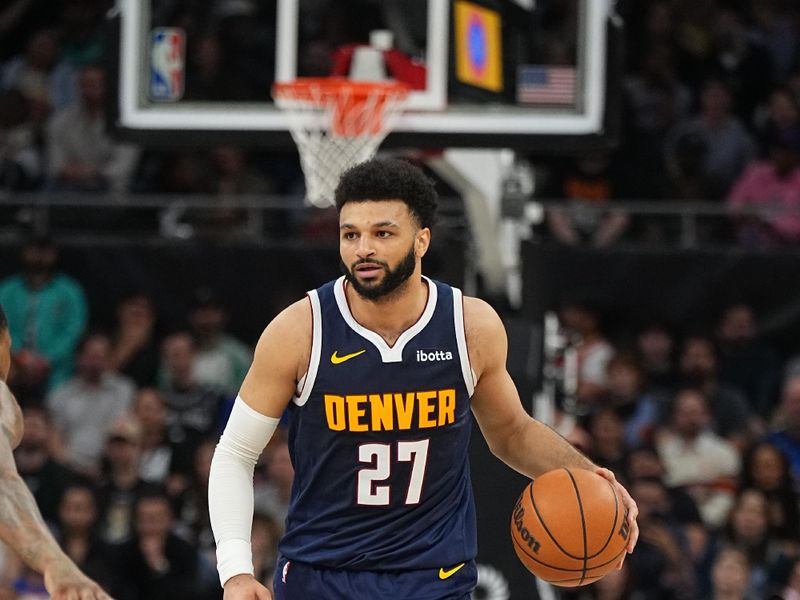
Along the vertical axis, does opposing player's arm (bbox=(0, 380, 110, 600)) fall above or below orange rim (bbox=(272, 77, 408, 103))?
below

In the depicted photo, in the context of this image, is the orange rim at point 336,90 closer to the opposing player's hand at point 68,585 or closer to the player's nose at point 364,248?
the player's nose at point 364,248

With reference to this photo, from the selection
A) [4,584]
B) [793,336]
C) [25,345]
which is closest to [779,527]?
[793,336]

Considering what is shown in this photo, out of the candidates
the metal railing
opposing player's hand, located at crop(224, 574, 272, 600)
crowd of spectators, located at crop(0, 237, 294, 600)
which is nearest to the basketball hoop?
crowd of spectators, located at crop(0, 237, 294, 600)

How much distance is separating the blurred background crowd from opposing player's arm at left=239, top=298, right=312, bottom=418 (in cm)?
429

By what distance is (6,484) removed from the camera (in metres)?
5.05

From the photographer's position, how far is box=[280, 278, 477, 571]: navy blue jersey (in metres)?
5.02

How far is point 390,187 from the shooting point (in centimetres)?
498

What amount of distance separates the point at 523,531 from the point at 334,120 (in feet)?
10.3

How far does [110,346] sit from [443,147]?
4.60m

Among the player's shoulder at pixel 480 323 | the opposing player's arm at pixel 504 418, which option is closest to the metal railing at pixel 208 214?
the opposing player's arm at pixel 504 418

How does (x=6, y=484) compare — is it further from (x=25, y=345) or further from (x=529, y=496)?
(x=25, y=345)

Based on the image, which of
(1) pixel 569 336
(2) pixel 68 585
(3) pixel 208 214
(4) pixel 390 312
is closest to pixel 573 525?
(4) pixel 390 312

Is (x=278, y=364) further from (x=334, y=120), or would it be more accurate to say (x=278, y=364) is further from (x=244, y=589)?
(x=334, y=120)

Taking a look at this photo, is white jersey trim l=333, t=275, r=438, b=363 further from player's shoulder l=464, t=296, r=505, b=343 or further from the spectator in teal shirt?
the spectator in teal shirt
